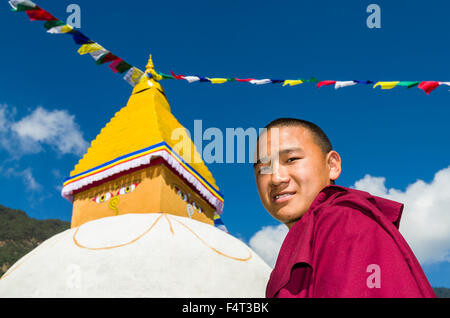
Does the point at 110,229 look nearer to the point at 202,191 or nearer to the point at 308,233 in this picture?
the point at 202,191

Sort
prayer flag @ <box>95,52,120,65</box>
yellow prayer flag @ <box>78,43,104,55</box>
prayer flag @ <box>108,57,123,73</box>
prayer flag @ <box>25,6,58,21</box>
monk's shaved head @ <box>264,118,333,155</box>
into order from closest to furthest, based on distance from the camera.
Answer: monk's shaved head @ <box>264,118,333,155</box> → prayer flag @ <box>25,6,58,21</box> → yellow prayer flag @ <box>78,43,104,55</box> → prayer flag @ <box>95,52,120,65</box> → prayer flag @ <box>108,57,123,73</box>

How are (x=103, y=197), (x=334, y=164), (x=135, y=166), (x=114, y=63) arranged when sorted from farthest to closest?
(x=114, y=63), (x=103, y=197), (x=135, y=166), (x=334, y=164)

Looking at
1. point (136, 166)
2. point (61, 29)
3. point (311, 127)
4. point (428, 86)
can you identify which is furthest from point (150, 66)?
A: point (311, 127)

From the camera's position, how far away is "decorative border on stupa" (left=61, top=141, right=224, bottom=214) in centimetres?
596

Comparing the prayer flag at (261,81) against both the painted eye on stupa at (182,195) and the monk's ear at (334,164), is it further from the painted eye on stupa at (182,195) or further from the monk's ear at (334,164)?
the monk's ear at (334,164)

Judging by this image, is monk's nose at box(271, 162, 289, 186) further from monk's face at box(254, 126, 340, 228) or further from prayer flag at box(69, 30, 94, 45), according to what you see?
prayer flag at box(69, 30, 94, 45)

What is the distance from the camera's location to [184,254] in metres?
4.54

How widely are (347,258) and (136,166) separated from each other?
5.11 meters

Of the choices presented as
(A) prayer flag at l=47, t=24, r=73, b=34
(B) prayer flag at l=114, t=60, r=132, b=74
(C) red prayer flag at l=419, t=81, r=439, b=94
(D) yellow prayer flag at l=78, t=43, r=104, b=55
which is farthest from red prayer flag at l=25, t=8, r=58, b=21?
(C) red prayer flag at l=419, t=81, r=439, b=94

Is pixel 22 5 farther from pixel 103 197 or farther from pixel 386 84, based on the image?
pixel 386 84

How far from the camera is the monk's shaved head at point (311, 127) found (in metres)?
1.95

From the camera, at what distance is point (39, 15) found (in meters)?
6.49

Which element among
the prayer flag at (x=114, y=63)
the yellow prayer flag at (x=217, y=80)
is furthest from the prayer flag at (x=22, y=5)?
the yellow prayer flag at (x=217, y=80)
